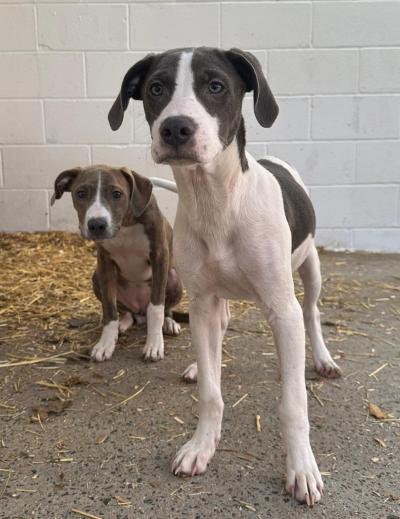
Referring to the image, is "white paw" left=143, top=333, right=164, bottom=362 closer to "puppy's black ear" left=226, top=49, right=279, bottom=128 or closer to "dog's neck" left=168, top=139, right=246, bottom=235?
"dog's neck" left=168, top=139, right=246, bottom=235

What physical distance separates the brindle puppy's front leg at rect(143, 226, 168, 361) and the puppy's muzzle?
17.3 inches

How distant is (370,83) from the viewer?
598cm

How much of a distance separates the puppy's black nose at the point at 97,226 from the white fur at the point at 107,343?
0.69m

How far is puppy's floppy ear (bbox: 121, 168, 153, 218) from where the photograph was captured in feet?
12.1

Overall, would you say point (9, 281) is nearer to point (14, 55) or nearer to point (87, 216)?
point (87, 216)

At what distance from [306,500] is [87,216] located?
2.06 metres

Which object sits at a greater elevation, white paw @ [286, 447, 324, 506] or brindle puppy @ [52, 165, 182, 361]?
brindle puppy @ [52, 165, 182, 361]

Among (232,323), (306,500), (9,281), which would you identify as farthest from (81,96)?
(306,500)

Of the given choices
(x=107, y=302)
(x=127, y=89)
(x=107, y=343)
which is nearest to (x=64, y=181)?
(x=107, y=302)

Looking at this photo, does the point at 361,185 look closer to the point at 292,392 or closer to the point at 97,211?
the point at 97,211

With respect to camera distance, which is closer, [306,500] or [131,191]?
[306,500]

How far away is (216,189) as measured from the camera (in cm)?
233

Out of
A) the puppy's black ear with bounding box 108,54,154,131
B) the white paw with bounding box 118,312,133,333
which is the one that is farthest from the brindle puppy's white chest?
the puppy's black ear with bounding box 108,54,154,131

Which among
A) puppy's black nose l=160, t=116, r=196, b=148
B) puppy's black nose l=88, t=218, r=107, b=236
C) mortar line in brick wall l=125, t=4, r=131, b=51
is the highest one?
mortar line in brick wall l=125, t=4, r=131, b=51
